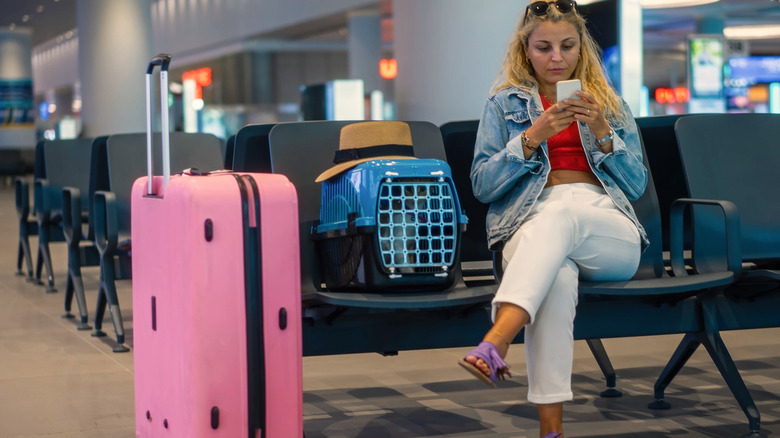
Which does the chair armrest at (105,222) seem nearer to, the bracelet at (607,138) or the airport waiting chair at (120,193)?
the airport waiting chair at (120,193)

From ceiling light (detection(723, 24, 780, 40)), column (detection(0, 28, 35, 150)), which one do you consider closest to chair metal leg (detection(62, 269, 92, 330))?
ceiling light (detection(723, 24, 780, 40))

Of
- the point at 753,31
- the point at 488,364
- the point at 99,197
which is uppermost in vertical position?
the point at 753,31

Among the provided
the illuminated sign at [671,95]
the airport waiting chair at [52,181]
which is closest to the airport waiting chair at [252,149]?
the airport waiting chair at [52,181]

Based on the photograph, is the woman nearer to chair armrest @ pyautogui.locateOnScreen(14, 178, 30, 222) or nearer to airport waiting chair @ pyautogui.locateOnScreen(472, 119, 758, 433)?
airport waiting chair @ pyautogui.locateOnScreen(472, 119, 758, 433)

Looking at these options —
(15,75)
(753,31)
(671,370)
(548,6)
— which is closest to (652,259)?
(671,370)

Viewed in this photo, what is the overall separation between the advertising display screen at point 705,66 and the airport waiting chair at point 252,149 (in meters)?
13.5

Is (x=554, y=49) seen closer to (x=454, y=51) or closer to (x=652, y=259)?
(x=652, y=259)

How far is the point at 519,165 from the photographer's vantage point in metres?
2.94

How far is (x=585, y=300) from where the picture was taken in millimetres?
3020

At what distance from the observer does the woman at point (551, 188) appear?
104 inches

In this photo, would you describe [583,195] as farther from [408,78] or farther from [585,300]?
[408,78]

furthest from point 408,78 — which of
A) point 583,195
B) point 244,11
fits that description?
point 244,11

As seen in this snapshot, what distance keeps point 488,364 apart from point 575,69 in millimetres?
1197

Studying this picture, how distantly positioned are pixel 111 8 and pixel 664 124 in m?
11.7
